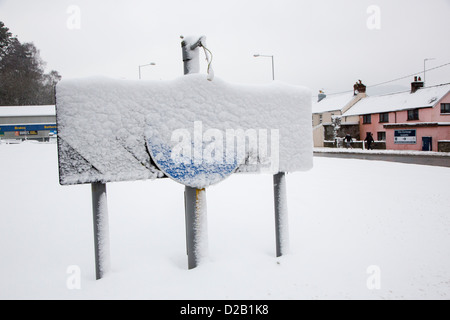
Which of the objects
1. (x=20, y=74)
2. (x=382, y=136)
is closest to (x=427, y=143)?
(x=382, y=136)

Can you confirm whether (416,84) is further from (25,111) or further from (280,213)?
(25,111)

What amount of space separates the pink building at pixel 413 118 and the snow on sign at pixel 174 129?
86.0 feet

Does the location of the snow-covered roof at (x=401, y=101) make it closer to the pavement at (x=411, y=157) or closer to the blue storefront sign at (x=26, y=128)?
the pavement at (x=411, y=157)

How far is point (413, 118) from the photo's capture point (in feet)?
92.8

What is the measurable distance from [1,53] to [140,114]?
65736 millimetres

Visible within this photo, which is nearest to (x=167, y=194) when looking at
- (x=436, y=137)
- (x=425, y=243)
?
(x=425, y=243)

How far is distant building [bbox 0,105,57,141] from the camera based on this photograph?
46656 mm

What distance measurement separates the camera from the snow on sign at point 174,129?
7.73 ft

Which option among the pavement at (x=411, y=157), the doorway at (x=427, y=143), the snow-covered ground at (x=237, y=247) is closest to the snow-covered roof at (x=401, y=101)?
the doorway at (x=427, y=143)

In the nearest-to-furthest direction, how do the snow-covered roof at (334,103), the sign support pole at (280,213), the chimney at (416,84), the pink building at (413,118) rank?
the sign support pole at (280,213) → the pink building at (413,118) → the chimney at (416,84) → the snow-covered roof at (334,103)

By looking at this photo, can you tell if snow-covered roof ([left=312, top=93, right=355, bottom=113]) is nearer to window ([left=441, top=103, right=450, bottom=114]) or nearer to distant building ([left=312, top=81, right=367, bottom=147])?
distant building ([left=312, top=81, right=367, bottom=147])

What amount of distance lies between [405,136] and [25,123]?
5434 cm

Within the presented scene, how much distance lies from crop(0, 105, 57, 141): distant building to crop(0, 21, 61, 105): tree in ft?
26.9

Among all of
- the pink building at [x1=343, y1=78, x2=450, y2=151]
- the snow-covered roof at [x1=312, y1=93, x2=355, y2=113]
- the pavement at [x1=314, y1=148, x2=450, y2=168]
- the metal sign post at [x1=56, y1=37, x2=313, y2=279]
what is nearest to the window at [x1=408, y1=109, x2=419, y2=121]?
the pink building at [x1=343, y1=78, x2=450, y2=151]
